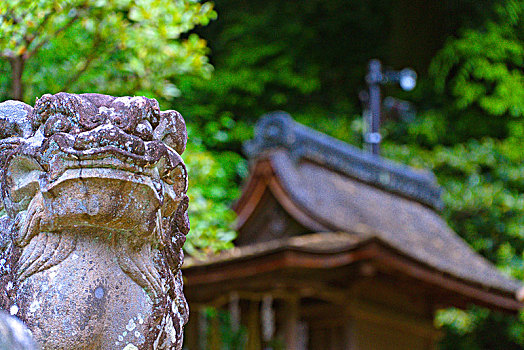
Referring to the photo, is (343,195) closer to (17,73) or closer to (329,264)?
(329,264)

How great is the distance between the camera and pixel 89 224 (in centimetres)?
228

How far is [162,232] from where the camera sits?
2420mm

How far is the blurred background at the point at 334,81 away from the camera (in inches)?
230

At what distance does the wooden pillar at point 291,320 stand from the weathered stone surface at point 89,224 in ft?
15.6

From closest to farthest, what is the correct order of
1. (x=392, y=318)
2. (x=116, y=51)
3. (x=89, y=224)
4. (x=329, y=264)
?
(x=89, y=224)
(x=116, y=51)
(x=329, y=264)
(x=392, y=318)

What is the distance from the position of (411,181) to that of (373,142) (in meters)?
1.02

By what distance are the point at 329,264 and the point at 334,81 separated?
32.4 feet

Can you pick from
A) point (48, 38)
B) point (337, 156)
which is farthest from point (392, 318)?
point (48, 38)

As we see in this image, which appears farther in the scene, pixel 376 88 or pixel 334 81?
pixel 334 81

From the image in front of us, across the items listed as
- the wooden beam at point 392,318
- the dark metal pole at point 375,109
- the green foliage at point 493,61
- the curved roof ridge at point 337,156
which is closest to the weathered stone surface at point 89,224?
the wooden beam at point 392,318

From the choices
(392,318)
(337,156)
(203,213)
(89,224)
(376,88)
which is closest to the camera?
(89,224)

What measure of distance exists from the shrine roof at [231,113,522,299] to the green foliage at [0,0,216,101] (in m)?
1.86

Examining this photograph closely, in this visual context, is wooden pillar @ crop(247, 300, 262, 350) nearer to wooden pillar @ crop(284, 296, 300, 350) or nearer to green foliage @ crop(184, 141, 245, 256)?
wooden pillar @ crop(284, 296, 300, 350)

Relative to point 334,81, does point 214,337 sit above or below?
below
